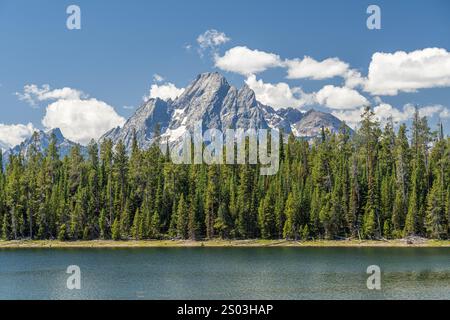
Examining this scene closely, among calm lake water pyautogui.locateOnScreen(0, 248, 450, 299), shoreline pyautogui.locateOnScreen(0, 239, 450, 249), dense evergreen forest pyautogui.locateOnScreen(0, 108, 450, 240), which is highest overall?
dense evergreen forest pyautogui.locateOnScreen(0, 108, 450, 240)

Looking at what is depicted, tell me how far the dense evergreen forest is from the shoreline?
9.60ft

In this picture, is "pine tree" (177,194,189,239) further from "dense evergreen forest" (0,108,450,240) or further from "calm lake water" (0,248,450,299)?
"calm lake water" (0,248,450,299)

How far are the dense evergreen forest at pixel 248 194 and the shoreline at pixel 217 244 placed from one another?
9.60 ft

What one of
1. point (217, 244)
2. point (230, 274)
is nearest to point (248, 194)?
point (217, 244)

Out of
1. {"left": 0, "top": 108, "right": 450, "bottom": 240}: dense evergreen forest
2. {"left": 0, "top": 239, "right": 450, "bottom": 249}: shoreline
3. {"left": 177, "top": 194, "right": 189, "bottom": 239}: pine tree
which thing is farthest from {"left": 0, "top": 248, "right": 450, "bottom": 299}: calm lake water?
{"left": 177, "top": 194, "right": 189, "bottom": 239}: pine tree

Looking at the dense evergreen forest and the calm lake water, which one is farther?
the dense evergreen forest

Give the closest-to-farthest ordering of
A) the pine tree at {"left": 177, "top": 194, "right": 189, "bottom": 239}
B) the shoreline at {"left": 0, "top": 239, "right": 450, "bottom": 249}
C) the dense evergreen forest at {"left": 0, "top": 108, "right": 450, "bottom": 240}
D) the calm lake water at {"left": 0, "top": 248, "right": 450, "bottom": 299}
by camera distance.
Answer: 1. the calm lake water at {"left": 0, "top": 248, "right": 450, "bottom": 299}
2. the shoreline at {"left": 0, "top": 239, "right": 450, "bottom": 249}
3. the dense evergreen forest at {"left": 0, "top": 108, "right": 450, "bottom": 240}
4. the pine tree at {"left": 177, "top": 194, "right": 189, "bottom": 239}

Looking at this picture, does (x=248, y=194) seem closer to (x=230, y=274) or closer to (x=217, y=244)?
(x=217, y=244)

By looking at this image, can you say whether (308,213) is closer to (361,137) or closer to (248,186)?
(248,186)

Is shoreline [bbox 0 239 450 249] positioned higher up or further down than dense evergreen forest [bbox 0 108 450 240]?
further down

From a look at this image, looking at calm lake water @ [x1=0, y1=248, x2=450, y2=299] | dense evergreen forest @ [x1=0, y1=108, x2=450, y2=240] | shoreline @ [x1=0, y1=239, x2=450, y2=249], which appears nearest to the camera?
calm lake water @ [x1=0, y1=248, x2=450, y2=299]

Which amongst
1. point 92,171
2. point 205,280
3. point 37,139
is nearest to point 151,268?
point 205,280

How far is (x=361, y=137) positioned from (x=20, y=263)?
99.6m

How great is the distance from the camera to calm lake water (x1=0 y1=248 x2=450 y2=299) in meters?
64.7
